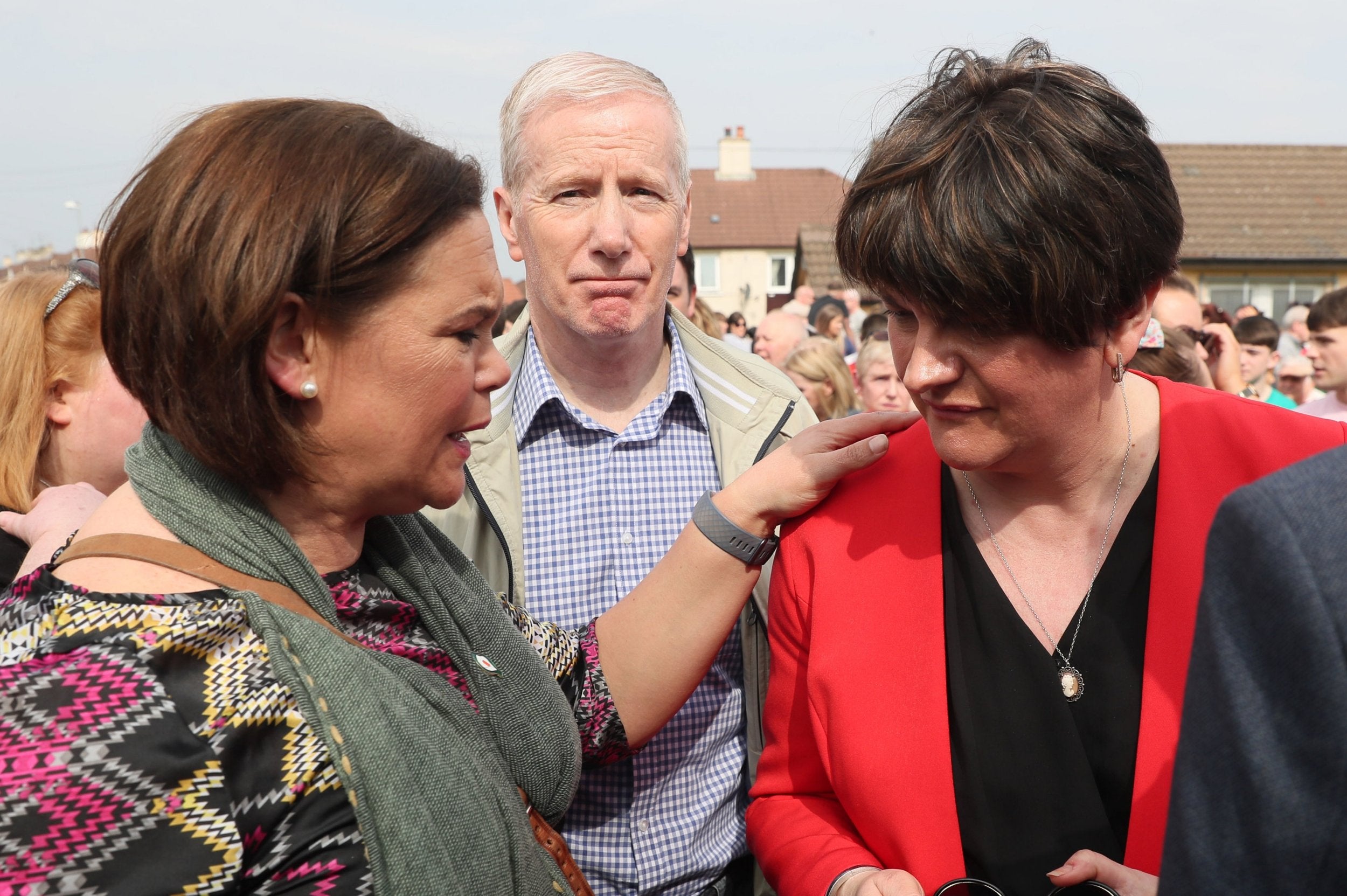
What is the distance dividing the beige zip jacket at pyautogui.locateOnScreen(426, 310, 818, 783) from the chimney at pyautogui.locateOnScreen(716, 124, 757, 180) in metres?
45.7

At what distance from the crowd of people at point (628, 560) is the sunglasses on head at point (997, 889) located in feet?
0.06

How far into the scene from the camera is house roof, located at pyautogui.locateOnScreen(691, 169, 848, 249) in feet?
144

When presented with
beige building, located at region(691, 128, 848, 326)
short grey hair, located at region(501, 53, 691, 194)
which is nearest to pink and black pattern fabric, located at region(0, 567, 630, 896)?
short grey hair, located at region(501, 53, 691, 194)

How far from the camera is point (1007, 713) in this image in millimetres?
1898

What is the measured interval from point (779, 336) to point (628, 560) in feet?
22.6

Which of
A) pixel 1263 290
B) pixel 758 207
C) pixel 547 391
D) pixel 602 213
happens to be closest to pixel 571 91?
pixel 602 213

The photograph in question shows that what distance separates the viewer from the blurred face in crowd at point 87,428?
2.75m

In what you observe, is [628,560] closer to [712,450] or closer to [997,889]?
[712,450]

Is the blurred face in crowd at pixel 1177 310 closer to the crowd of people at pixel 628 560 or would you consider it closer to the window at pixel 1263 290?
the crowd of people at pixel 628 560

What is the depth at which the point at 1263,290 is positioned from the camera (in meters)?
27.7

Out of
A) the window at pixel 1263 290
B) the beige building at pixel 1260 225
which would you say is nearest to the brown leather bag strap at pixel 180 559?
the beige building at pixel 1260 225

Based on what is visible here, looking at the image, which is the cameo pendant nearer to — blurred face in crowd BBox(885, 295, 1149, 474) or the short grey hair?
blurred face in crowd BBox(885, 295, 1149, 474)

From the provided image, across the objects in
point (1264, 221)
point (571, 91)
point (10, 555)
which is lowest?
point (10, 555)

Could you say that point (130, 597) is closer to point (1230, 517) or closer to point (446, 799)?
point (446, 799)
